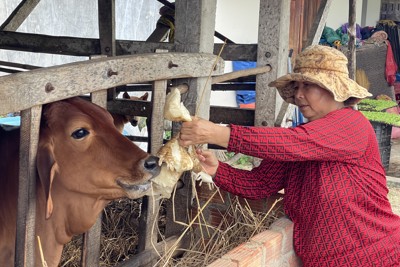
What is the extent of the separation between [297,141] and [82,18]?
5.64 m

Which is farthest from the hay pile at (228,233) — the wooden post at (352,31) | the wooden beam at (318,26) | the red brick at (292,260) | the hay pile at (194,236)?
the wooden post at (352,31)

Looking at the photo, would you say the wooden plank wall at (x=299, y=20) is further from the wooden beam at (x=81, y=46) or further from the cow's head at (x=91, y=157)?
the cow's head at (x=91, y=157)

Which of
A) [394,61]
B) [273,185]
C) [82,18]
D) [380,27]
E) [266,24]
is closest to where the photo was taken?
[273,185]

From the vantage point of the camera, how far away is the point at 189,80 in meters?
3.45

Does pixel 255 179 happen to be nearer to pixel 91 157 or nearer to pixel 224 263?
pixel 224 263

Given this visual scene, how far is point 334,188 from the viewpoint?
3.21m

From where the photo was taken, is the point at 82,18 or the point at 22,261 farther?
the point at 82,18

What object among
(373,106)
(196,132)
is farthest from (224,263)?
(373,106)

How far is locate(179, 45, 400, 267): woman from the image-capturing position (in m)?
3.01

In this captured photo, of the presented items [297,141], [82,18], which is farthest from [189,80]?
[82,18]

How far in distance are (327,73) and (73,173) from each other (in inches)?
53.5

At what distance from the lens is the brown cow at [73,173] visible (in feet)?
8.62

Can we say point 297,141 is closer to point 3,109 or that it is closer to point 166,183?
point 166,183

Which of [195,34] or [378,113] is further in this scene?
[378,113]
